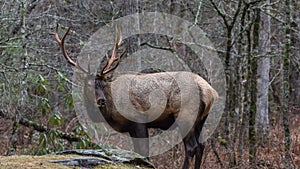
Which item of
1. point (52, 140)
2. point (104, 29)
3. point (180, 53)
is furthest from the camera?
point (180, 53)

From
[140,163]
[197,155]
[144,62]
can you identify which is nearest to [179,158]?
[197,155]

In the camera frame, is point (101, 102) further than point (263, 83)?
No

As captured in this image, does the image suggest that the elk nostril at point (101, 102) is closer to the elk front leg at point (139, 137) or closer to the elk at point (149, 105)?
the elk at point (149, 105)

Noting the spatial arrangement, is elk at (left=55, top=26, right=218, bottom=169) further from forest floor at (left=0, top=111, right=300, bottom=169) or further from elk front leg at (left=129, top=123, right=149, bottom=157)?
forest floor at (left=0, top=111, right=300, bottom=169)

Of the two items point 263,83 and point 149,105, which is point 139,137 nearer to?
point 149,105

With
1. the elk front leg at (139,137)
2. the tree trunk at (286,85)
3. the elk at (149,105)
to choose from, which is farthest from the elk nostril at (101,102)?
the tree trunk at (286,85)

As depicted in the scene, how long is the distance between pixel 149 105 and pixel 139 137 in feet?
1.81

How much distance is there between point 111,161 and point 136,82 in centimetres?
414

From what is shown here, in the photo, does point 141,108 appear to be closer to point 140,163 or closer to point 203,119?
point 203,119

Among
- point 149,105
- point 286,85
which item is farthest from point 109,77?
point 286,85

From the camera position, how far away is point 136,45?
30.9 ft

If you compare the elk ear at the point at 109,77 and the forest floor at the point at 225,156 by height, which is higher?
the elk ear at the point at 109,77

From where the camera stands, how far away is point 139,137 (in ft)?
25.6

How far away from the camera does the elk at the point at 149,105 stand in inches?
309
